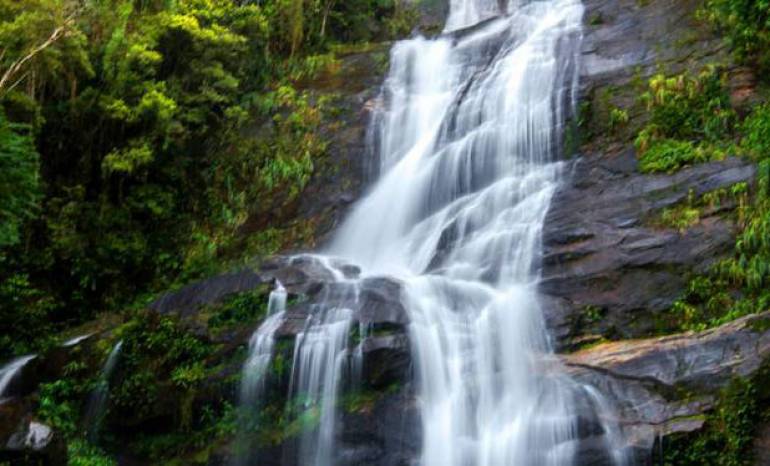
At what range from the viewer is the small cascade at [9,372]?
11000 millimetres

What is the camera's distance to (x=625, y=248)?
10391 millimetres

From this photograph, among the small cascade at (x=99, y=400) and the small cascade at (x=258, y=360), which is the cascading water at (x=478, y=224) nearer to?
the small cascade at (x=258, y=360)

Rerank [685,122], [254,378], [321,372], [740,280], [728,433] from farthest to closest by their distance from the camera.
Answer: [685,122]
[254,378]
[321,372]
[740,280]
[728,433]

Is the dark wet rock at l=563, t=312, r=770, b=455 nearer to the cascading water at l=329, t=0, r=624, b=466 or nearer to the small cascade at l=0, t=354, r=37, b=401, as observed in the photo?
the cascading water at l=329, t=0, r=624, b=466

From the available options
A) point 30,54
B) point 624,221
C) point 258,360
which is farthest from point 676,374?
point 30,54

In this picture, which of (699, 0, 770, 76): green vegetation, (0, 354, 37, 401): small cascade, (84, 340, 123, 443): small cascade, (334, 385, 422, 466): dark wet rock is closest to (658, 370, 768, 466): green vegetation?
(334, 385, 422, 466): dark wet rock

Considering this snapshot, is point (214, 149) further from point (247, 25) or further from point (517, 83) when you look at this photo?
point (517, 83)

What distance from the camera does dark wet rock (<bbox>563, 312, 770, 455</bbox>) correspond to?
768 cm

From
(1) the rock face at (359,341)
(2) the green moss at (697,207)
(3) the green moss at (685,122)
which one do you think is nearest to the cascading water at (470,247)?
(1) the rock face at (359,341)

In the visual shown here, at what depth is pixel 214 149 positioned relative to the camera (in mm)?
16969

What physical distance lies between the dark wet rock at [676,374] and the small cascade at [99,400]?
650 centimetres

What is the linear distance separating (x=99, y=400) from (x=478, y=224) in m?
6.26

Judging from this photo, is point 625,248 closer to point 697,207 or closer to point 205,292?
point 697,207

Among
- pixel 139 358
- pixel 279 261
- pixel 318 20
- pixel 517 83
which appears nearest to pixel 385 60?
pixel 318 20
